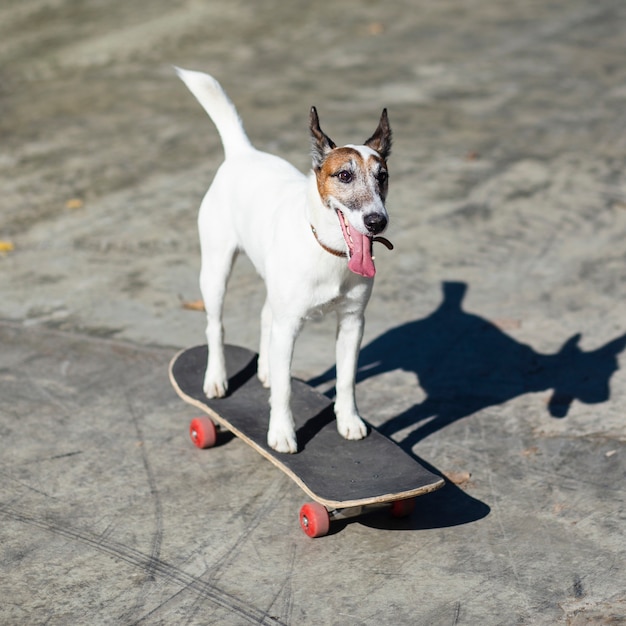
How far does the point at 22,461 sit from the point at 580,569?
12.1ft

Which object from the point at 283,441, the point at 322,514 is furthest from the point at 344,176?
the point at 322,514

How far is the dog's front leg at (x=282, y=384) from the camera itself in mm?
6148

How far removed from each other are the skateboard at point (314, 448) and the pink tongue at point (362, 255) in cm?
123

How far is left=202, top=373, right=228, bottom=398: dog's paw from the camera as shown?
7059mm

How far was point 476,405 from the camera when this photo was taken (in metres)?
7.55

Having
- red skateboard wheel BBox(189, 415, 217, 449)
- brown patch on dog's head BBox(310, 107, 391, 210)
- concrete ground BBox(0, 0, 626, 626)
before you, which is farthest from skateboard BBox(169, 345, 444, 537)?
brown patch on dog's head BBox(310, 107, 391, 210)

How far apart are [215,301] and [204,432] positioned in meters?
0.91

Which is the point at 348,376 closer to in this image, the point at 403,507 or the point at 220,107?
the point at 403,507

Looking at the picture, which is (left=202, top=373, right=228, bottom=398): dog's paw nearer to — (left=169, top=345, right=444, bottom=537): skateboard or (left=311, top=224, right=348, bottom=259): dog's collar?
(left=169, top=345, right=444, bottom=537): skateboard

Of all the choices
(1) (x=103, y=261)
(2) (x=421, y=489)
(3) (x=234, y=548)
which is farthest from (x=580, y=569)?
(1) (x=103, y=261)

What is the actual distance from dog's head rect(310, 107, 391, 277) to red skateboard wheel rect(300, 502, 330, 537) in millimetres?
1396

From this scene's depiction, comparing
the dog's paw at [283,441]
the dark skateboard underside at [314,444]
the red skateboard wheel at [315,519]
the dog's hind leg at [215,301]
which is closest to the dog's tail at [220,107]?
the dog's hind leg at [215,301]

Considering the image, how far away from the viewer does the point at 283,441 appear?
6.27 m

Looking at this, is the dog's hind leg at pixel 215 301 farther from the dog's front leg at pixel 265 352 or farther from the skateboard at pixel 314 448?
the dog's front leg at pixel 265 352
